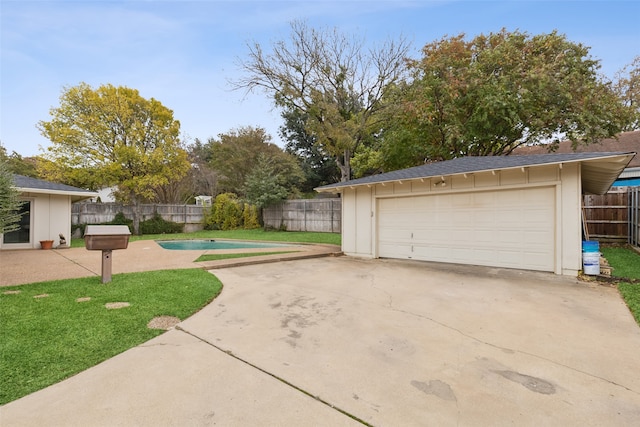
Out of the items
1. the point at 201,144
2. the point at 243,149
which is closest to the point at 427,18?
the point at 243,149

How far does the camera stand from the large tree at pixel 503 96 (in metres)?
10.9

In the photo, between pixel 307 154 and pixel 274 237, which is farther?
pixel 307 154

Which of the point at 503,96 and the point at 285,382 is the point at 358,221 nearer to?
the point at 285,382

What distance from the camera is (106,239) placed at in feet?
16.1

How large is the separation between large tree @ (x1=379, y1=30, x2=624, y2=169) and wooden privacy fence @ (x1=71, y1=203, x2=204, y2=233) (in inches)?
540

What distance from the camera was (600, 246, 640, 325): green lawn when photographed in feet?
13.8

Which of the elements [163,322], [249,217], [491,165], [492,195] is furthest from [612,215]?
[249,217]

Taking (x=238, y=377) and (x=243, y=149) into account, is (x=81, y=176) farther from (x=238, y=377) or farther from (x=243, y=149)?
(x=238, y=377)

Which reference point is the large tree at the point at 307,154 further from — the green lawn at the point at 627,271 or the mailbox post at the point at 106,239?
the mailbox post at the point at 106,239

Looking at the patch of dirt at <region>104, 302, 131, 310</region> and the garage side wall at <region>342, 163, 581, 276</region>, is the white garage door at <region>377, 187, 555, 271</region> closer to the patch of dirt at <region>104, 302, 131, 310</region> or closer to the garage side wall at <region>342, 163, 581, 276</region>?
the garage side wall at <region>342, 163, 581, 276</region>

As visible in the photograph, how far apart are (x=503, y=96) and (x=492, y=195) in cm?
616

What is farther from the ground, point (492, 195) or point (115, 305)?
point (492, 195)

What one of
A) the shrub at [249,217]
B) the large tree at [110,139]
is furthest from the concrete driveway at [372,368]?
the shrub at [249,217]

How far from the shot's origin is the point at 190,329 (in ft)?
11.0
